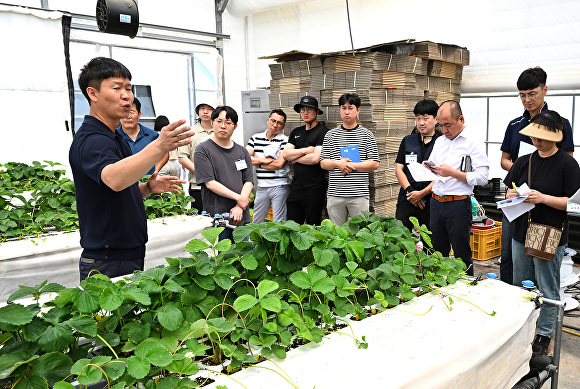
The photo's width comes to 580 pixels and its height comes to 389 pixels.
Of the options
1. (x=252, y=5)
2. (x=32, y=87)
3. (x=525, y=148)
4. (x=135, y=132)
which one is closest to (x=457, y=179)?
(x=525, y=148)

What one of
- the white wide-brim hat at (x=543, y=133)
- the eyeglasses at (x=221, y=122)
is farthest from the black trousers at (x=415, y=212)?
the eyeglasses at (x=221, y=122)

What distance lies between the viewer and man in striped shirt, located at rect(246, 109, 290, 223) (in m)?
4.70

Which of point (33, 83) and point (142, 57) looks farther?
point (142, 57)

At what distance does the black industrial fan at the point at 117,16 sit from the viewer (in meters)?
3.67

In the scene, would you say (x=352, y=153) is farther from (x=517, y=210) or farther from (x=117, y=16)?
(x=117, y=16)

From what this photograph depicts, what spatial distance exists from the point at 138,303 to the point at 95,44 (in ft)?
22.3

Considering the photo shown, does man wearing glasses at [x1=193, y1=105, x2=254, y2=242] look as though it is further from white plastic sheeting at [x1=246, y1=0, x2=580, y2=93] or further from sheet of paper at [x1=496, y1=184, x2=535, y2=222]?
white plastic sheeting at [x1=246, y1=0, x2=580, y2=93]

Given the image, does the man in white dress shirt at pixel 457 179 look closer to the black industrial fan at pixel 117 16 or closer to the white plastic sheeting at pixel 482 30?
the white plastic sheeting at pixel 482 30

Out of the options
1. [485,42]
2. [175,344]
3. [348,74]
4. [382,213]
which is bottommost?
[382,213]

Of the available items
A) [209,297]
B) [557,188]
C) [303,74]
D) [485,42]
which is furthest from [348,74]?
[209,297]

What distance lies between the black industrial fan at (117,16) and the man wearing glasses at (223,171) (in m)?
1.15

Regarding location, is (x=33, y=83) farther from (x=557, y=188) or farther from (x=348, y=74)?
(x=557, y=188)

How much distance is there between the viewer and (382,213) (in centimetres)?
495

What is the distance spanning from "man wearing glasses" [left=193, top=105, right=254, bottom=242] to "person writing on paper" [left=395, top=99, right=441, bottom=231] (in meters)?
1.34
